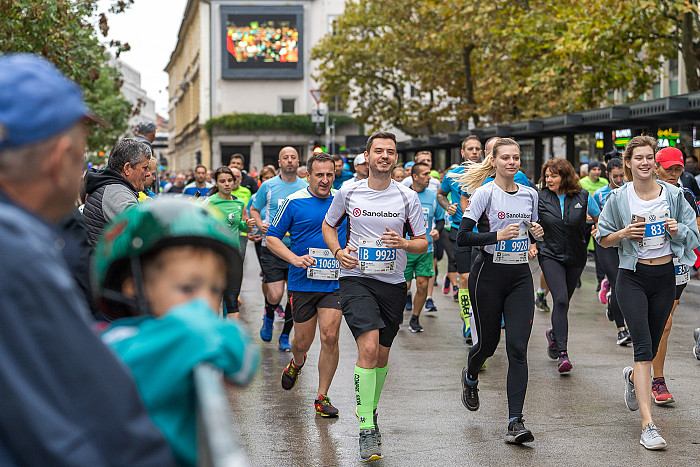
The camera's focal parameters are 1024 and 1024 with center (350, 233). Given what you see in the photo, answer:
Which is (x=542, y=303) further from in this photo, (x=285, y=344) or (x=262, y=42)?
(x=262, y=42)

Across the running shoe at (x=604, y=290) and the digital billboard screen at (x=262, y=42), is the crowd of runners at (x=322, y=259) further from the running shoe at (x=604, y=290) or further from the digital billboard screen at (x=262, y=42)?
the digital billboard screen at (x=262, y=42)

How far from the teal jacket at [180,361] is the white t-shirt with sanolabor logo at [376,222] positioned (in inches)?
186

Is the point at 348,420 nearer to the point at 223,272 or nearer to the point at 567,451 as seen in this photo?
the point at 567,451

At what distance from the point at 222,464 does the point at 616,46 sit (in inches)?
913

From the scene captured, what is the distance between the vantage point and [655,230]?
22.8ft

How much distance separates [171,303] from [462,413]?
573cm

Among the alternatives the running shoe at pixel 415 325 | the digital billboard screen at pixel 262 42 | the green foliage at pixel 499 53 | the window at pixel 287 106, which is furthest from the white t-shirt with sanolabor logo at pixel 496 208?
A: the window at pixel 287 106

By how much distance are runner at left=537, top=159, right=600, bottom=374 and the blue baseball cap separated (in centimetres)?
805

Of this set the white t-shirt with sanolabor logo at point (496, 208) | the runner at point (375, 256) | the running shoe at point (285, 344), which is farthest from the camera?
the running shoe at point (285, 344)

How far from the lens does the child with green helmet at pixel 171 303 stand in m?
1.74

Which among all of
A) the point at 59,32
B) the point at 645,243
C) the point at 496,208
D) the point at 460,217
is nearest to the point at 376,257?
the point at 496,208

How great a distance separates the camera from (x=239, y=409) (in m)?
7.56

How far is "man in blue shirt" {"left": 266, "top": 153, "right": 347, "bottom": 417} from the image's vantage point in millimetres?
7234

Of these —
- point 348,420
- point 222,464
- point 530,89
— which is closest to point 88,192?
point 348,420
